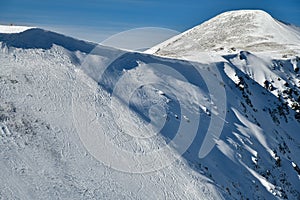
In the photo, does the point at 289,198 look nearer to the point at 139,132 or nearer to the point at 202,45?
the point at 139,132

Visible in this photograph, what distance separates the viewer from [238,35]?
2178 inches

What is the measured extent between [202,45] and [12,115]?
4030 centimetres

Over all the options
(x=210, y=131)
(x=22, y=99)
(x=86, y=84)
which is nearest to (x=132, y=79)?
(x=86, y=84)

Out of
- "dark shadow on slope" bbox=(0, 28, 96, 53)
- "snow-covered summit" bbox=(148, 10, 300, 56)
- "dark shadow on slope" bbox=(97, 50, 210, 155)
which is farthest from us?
"snow-covered summit" bbox=(148, 10, 300, 56)

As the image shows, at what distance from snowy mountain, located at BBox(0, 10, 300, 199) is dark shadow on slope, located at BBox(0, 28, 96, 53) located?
69 mm

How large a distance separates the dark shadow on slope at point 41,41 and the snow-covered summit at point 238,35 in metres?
23.1

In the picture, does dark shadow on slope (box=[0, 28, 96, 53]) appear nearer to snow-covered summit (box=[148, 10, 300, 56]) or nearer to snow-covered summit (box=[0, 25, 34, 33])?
snow-covered summit (box=[0, 25, 34, 33])

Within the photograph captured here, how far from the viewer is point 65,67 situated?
19375mm

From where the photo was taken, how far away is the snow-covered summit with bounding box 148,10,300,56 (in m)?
48.6

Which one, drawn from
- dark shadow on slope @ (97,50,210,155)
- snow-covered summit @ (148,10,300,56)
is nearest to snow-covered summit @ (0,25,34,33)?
dark shadow on slope @ (97,50,210,155)

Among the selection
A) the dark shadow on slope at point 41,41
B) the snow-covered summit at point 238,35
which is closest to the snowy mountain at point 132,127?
the dark shadow on slope at point 41,41

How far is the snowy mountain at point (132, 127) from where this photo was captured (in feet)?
45.3

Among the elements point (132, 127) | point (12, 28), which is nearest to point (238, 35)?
point (12, 28)

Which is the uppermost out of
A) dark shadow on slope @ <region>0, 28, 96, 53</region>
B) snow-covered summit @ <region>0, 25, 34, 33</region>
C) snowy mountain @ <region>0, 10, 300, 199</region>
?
snow-covered summit @ <region>0, 25, 34, 33</region>
